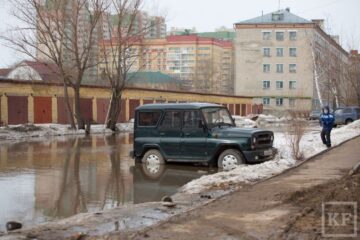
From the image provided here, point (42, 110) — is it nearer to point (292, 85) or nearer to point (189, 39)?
point (292, 85)

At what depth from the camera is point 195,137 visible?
14.9 meters

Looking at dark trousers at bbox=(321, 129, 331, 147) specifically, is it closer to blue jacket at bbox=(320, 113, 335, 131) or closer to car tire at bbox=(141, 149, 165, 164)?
blue jacket at bbox=(320, 113, 335, 131)

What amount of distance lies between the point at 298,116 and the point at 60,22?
22.7 m

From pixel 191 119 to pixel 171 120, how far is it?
2.21 ft

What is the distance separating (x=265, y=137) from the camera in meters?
15.0

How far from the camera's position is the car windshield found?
15037mm

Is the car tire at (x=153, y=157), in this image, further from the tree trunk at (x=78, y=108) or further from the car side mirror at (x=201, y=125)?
the tree trunk at (x=78, y=108)

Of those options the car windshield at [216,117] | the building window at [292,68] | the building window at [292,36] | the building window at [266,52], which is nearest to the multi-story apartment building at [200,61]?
the building window at [266,52]

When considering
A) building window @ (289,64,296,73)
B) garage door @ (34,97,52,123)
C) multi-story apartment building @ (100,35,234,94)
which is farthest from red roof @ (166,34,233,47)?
garage door @ (34,97,52,123)

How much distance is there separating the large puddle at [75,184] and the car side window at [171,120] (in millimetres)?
1225

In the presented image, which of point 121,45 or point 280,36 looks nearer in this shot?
point 121,45

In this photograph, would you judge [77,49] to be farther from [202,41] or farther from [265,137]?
[202,41]

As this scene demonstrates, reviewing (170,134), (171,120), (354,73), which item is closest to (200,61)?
(354,73)

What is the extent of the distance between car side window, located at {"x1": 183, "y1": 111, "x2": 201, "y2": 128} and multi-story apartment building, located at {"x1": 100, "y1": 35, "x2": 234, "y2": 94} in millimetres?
86466
